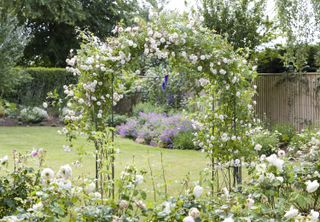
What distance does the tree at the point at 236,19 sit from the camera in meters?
11.8

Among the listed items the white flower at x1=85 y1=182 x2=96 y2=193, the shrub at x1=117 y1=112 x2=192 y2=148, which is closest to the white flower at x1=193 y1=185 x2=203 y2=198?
the white flower at x1=85 y1=182 x2=96 y2=193

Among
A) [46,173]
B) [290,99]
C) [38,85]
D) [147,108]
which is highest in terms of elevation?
[38,85]

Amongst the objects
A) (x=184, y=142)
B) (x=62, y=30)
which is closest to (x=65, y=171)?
(x=184, y=142)

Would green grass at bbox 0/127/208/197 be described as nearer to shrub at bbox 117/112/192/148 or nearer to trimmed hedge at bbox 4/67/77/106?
shrub at bbox 117/112/192/148

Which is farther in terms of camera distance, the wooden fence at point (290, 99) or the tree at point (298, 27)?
the wooden fence at point (290, 99)

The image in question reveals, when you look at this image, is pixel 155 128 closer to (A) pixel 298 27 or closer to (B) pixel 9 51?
(A) pixel 298 27

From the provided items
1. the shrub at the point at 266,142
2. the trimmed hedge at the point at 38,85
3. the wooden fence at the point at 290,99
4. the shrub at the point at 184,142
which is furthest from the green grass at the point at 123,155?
the wooden fence at the point at 290,99

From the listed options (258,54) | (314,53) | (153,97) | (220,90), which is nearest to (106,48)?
(220,90)

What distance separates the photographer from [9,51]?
14.4 metres

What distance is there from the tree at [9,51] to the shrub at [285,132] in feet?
24.8

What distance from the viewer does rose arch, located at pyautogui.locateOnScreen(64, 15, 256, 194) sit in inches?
197

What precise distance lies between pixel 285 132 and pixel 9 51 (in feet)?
26.7

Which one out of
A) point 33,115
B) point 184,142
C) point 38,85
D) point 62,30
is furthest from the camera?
point 62,30

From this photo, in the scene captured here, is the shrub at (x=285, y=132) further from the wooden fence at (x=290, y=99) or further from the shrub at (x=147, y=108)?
the shrub at (x=147, y=108)
